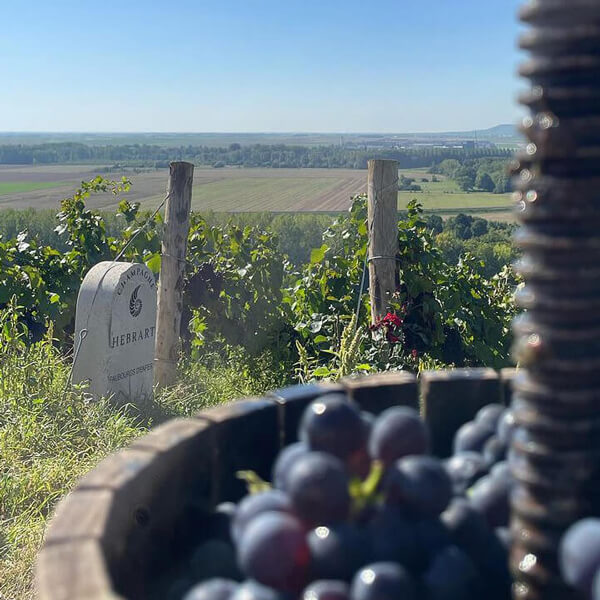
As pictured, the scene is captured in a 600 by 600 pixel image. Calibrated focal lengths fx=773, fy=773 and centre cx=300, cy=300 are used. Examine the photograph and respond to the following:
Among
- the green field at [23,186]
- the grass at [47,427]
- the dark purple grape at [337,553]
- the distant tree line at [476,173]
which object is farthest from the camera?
the green field at [23,186]

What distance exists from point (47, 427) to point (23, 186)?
72915mm

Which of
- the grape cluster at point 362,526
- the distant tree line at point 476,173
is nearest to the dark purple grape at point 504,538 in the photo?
the grape cluster at point 362,526

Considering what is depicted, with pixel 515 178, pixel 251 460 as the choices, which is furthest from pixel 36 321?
pixel 515 178

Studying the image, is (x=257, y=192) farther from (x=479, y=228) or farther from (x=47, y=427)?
(x=47, y=427)

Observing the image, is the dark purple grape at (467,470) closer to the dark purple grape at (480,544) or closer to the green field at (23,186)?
the dark purple grape at (480,544)

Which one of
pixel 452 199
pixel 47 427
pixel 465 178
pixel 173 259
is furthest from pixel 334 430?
pixel 465 178

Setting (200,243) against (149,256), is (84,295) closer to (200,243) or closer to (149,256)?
(149,256)

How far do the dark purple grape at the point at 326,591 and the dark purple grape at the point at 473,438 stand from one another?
17.6 inches

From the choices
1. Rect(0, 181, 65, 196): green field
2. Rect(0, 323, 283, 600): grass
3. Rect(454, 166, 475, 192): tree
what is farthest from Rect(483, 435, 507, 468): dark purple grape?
Rect(0, 181, 65, 196): green field

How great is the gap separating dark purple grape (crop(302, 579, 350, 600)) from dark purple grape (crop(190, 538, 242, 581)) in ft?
0.62

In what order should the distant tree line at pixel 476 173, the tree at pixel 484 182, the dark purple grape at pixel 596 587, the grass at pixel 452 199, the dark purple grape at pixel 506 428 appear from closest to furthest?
1. the dark purple grape at pixel 596 587
2. the dark purple grape at pixel 506 428
3. the grass at pixel 452 199
4. the distant tree line at pixel 476 173
5. the tree at pixel 484 182

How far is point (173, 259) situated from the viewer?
21.7 feet

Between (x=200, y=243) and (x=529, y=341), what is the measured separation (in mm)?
7603

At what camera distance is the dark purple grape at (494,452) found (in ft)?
4.20
